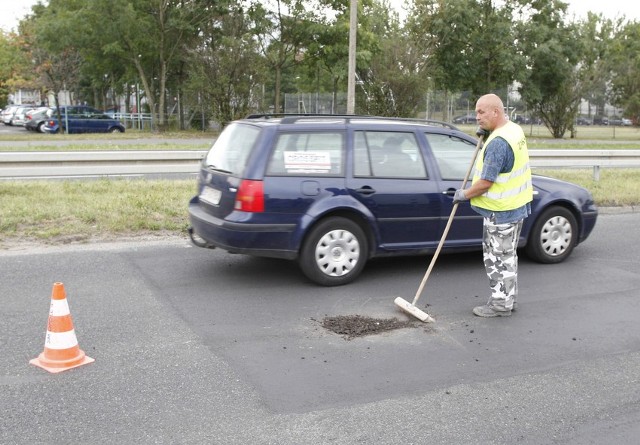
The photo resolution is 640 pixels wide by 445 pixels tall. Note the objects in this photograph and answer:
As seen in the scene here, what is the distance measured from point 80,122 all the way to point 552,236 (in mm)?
29351

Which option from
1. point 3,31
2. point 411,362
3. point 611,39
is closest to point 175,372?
point 411,362

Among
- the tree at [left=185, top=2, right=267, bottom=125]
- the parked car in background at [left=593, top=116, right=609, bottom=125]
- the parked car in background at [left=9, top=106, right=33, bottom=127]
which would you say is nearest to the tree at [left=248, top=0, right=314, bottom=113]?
the tree at [left=185, top=2, right=267, bottom=125]

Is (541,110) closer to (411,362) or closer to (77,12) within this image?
(77,12)

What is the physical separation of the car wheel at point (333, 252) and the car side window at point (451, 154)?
119cm

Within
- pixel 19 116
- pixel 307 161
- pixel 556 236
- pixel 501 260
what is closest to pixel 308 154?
pixel 307 161

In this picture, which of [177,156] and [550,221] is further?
[177,156]

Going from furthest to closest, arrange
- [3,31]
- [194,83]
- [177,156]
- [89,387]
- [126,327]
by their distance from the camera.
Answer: [3,31], [194,83], [177,156], [126,327], [89,387]

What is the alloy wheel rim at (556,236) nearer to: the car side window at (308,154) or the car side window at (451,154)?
the car side window at (451,154)

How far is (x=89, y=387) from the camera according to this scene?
4.06 metres

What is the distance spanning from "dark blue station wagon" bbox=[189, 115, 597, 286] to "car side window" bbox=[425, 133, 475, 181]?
0.04 ft

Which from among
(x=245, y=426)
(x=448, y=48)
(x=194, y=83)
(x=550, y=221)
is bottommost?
(x=245, y=426)

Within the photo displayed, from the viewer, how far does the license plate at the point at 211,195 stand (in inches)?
250

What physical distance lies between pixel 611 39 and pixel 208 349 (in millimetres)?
58796

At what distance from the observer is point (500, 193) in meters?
5.42
